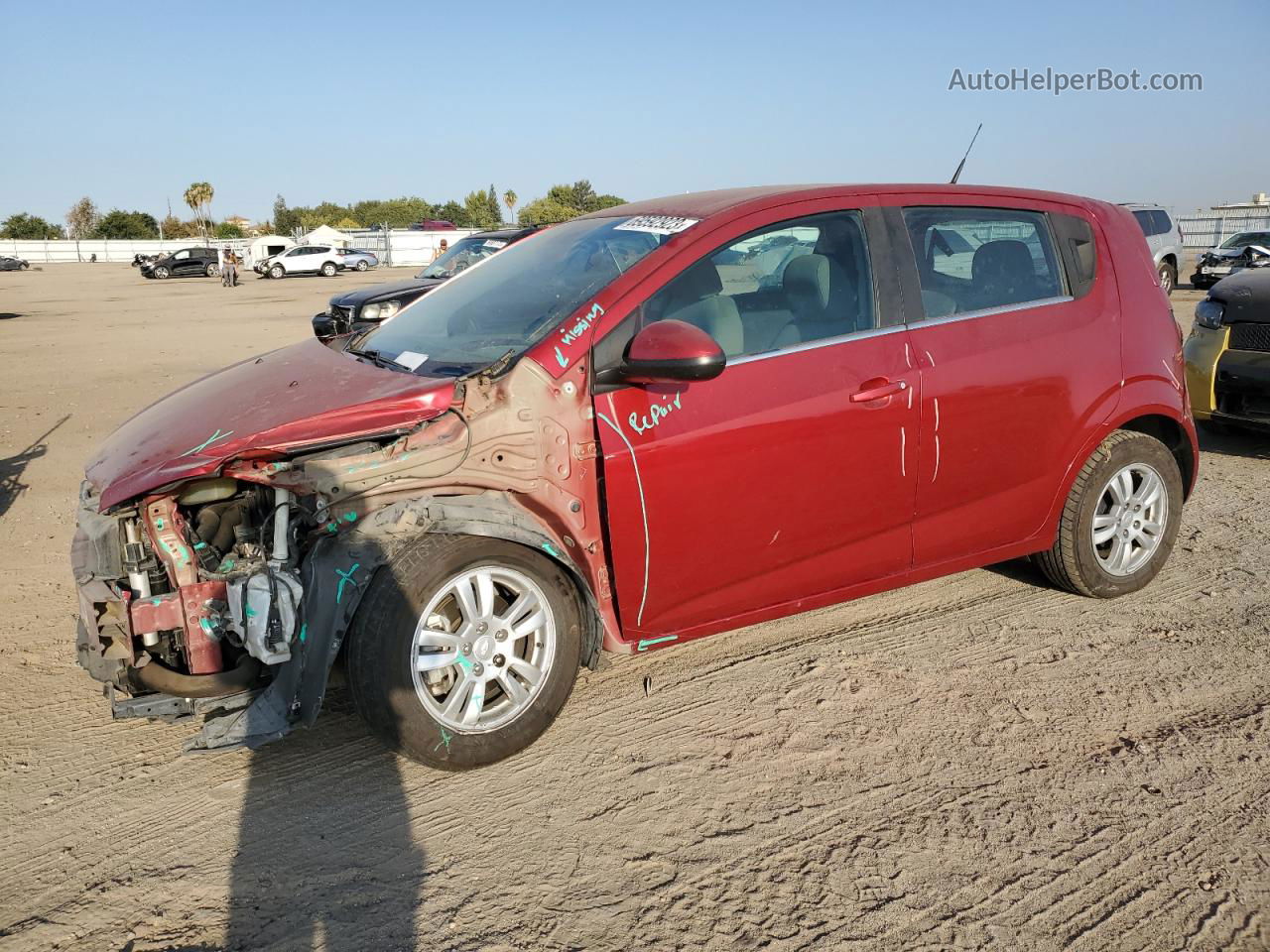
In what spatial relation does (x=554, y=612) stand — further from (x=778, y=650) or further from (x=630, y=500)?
(x=778, y=650)

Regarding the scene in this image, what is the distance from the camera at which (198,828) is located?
3033 mm

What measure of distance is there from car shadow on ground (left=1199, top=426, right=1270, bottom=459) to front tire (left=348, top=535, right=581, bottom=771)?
637 centimetres

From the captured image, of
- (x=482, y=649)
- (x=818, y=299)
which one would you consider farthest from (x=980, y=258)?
(x=482, y=649)

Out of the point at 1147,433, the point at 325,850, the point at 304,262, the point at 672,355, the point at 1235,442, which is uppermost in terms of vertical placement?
the point at 304,262

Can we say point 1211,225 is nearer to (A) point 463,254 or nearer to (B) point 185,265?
(A) point 463,254

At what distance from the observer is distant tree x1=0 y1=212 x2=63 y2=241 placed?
8288cm

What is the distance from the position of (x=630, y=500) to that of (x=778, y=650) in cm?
121

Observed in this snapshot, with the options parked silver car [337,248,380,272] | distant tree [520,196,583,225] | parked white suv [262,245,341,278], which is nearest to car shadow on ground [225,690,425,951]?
parked white suv [262,245,341,278]

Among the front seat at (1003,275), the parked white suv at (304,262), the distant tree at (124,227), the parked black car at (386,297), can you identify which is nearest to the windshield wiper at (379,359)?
the front seat at (1003,275)

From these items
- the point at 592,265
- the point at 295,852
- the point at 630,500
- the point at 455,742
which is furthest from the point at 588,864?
the point at 592,265

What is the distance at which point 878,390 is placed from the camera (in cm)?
374

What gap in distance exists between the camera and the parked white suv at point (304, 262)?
44938 mm

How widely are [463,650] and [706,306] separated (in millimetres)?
1462

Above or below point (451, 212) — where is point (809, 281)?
below
